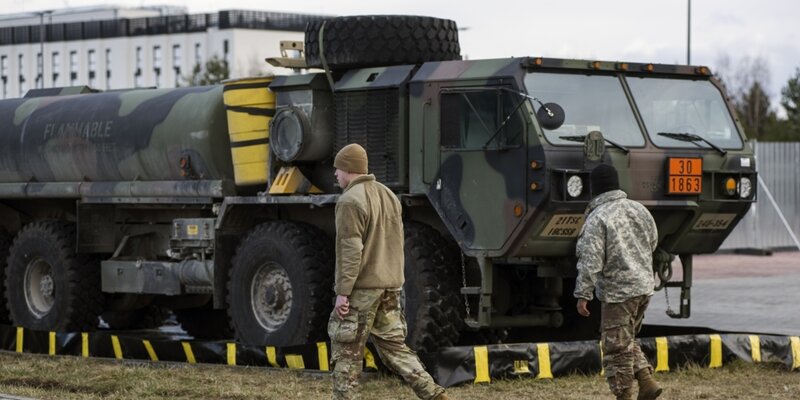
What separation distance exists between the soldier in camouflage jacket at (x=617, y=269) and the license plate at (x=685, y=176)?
9.39 ft

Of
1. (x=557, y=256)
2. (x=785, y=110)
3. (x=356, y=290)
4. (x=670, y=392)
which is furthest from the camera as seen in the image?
(x=785, y=110)

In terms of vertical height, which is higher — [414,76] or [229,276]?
[414,76]

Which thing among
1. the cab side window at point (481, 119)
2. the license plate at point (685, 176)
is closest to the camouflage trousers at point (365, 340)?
the cab side window at point (481, 119)

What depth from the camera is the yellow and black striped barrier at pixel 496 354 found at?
1355cm

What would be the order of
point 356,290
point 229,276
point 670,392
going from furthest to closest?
point 229,276 < point 670,392 < point 356,290

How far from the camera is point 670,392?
43.1 feet

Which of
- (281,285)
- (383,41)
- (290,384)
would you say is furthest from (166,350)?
(383,41)

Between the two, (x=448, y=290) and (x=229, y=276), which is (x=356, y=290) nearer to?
(x=448, y=290)

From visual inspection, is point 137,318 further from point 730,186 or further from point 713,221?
point 730,186

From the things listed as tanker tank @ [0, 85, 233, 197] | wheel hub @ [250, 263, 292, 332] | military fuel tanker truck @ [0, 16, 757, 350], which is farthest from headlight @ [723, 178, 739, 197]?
tanker tank @ [0, 85, 233, 197]

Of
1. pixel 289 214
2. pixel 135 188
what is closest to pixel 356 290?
pixel 289 214

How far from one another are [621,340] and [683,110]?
4.03 m

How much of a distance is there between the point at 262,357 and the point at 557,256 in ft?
8.97

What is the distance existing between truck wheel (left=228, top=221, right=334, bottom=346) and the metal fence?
18.7 meters
